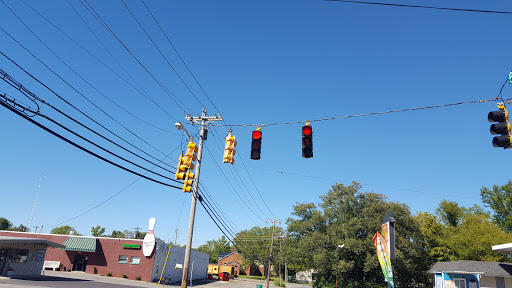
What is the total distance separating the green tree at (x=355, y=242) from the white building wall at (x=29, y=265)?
105 feet

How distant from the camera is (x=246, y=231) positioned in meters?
122

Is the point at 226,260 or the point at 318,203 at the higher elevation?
the point at 318,203

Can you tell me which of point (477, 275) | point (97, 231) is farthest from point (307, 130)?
point (97, 231)

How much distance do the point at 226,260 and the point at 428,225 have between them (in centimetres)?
5564

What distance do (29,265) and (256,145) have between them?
32472mm

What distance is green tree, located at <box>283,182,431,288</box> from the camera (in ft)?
149

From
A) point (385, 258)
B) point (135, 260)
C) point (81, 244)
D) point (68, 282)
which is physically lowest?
point (68, 282)

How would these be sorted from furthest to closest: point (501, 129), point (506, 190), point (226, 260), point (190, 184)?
point (226, 260), point (506, 190), point (190, 184), point (501, 129)

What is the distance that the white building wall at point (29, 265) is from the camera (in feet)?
107

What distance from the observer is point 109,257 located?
4316 cm

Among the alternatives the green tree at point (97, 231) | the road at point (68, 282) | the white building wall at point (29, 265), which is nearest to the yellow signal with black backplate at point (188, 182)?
the road at point (68, 282)

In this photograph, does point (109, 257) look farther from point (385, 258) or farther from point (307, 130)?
point (307, 130)

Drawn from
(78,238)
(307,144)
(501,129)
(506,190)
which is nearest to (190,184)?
(307,144)

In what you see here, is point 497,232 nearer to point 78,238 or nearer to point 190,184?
point 190,184
